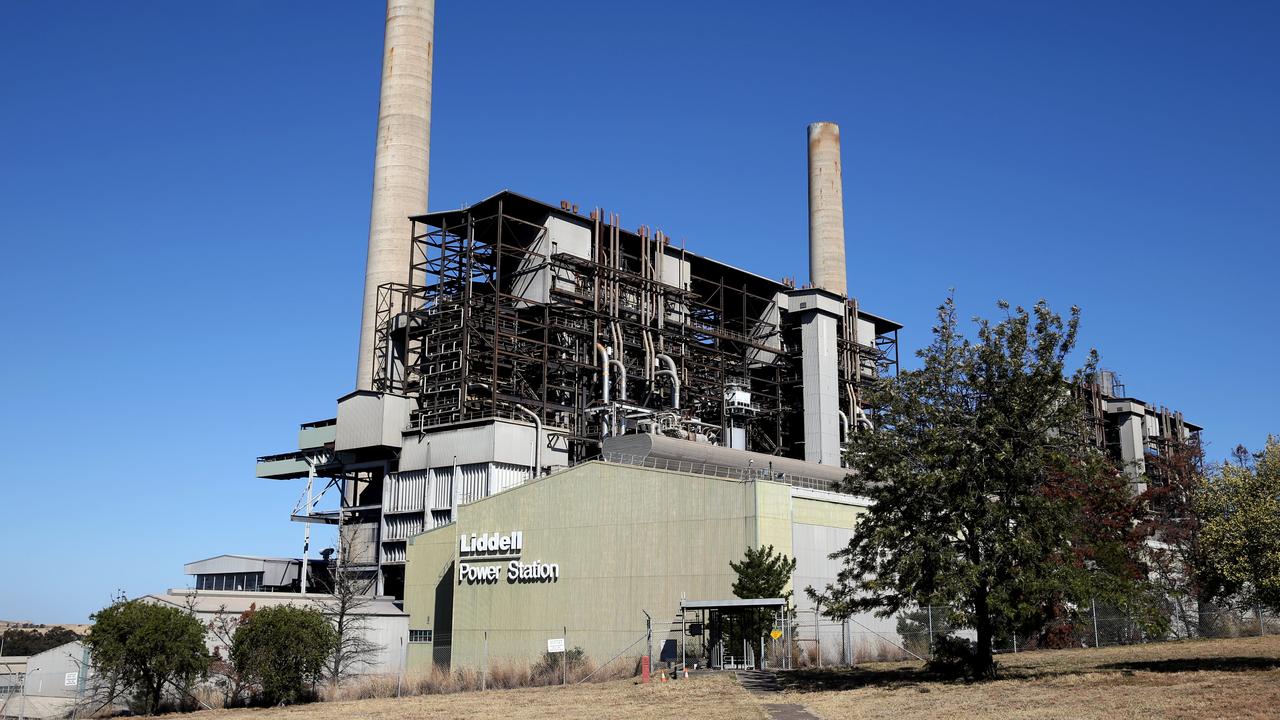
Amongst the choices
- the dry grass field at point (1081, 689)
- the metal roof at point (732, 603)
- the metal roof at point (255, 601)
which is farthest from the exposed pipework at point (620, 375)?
the dry grass field at point (1081, 689)

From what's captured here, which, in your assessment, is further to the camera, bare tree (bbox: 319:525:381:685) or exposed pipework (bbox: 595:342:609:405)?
exposed pipework (bbox: 595:342:609:405)

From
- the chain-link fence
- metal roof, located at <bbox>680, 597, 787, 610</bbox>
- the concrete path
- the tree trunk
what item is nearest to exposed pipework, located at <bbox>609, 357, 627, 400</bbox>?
the chain-link fence

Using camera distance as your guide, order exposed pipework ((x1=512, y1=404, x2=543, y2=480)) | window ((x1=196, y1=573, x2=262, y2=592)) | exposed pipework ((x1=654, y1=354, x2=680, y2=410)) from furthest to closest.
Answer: window ((x1=196, y1=573, x2=262, y2=592)) → exposed pipework ((x1=654, y1=354, x2=680, y2=410)) → exposed pipework ((x1=512, y1=404, x2=543, y2=480))

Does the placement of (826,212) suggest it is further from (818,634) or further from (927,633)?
(818,634)

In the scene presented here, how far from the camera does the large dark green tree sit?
3212 cm

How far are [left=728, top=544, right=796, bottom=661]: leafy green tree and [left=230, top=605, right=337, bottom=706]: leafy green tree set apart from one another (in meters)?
16.0

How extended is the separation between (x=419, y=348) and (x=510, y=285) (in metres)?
8.26

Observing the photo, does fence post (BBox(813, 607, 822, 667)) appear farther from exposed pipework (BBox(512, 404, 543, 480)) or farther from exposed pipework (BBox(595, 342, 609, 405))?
exposed pipework (BBox(595, 342, 609, 405))

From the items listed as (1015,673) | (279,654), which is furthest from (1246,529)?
(279,654)

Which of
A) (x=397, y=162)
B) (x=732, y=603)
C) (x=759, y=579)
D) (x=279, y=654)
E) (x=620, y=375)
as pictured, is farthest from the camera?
(x=397, y=162)

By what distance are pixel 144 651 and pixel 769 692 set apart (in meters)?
21.4

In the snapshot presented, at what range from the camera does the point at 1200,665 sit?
34031 millimetres

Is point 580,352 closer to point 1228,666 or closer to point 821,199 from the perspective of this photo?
point 821,199

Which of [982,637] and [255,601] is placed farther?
[255,601]
